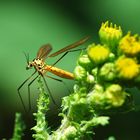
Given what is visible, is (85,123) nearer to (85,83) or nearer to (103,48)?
(85,83)

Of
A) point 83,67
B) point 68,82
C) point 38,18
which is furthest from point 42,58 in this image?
point 38,18

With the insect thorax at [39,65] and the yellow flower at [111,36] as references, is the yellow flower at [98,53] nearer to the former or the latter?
the yellow flower at [111,36]

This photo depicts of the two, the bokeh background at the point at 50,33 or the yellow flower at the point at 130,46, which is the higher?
the bokeh background at the point at 50,33

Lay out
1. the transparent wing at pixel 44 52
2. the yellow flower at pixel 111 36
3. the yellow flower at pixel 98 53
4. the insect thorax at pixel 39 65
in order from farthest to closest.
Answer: the transparent wing at pixel 44 52 < the insect thorax at pixel 39 65 < the yellow flower at pixel 111 36 < the yellow flower at pixel 98 53

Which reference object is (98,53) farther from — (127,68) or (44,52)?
(44,52)

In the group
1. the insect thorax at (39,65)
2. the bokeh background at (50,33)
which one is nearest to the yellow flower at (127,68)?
the insect thorax at (39,65)

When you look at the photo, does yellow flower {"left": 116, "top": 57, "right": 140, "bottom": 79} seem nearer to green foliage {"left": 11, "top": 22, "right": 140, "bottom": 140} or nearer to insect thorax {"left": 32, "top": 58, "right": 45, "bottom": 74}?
green foliage {"left": 11, "top": 22, "right": 140, "bottom": 140}

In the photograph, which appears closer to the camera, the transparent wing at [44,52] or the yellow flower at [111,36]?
the yellow flower at [111,36]
